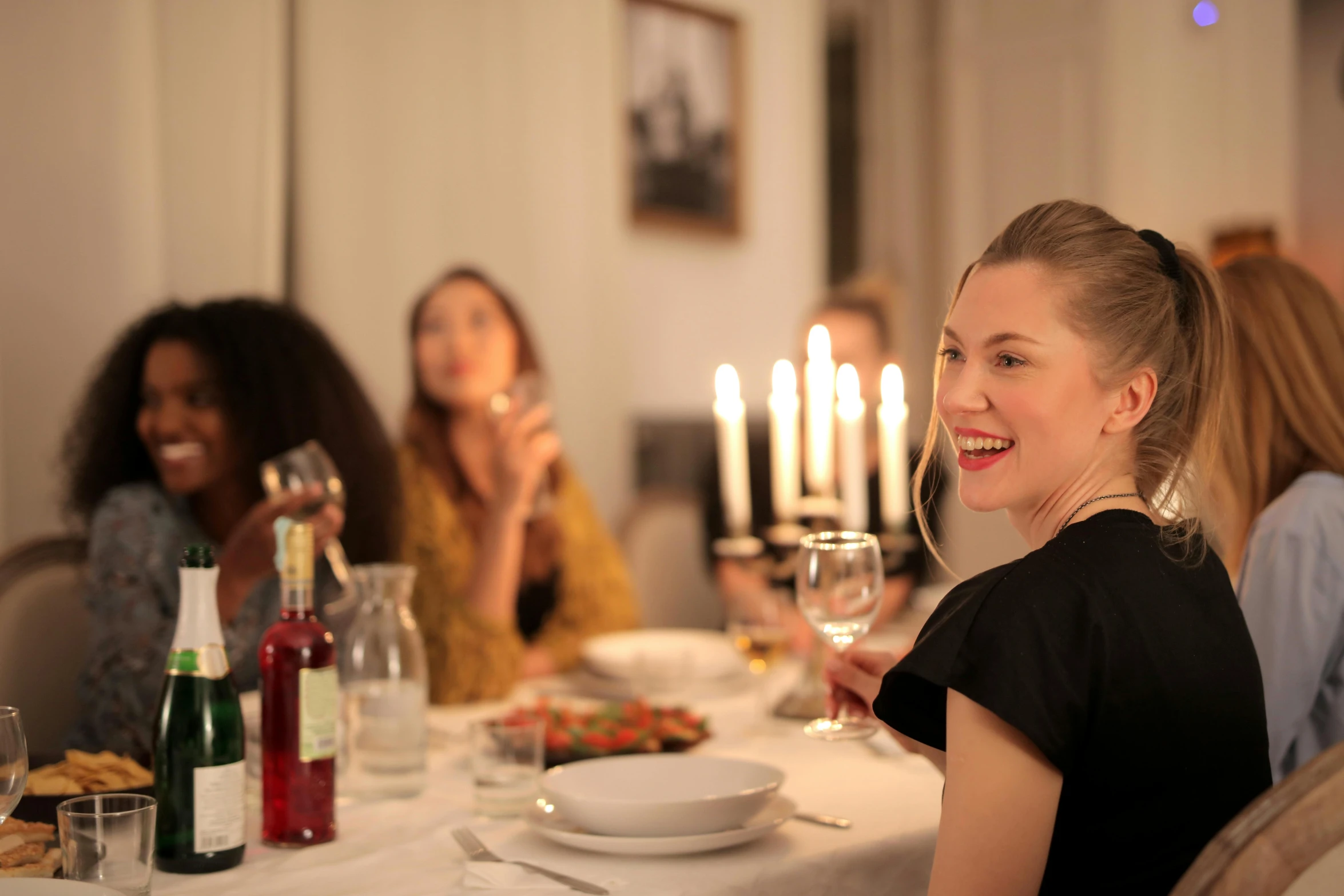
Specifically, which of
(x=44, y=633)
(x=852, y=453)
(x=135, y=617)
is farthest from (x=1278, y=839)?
(x=44, y=633)

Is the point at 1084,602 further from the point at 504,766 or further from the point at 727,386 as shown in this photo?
the point at 727,386

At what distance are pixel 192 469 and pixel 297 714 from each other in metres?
0.82

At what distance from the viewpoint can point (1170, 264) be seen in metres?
1.15

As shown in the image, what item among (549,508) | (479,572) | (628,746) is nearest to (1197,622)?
(628,746)

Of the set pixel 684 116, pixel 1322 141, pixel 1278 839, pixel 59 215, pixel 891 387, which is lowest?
pixel 1278 839

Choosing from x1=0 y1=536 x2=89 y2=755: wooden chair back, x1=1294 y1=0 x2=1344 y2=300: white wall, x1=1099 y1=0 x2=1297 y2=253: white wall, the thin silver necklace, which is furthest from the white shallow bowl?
x1=1294 y1=0 x2=1344 y2=300: white wall

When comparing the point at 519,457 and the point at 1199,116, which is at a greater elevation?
the point at 1199,116

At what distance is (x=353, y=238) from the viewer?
2.79 meters

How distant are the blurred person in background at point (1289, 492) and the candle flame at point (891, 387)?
45 centimetres

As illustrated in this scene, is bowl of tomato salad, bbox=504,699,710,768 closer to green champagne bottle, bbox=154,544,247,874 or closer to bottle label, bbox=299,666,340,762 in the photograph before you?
bottle label, bbox=299,666,340,762

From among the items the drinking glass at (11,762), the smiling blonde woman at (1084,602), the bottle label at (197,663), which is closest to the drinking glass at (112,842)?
the drinking glass at (11,762)

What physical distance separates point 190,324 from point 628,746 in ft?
3.59

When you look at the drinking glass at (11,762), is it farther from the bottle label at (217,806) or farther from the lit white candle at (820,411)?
the lit white candle at (820,411)

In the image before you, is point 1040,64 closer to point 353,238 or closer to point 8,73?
point 353,238
